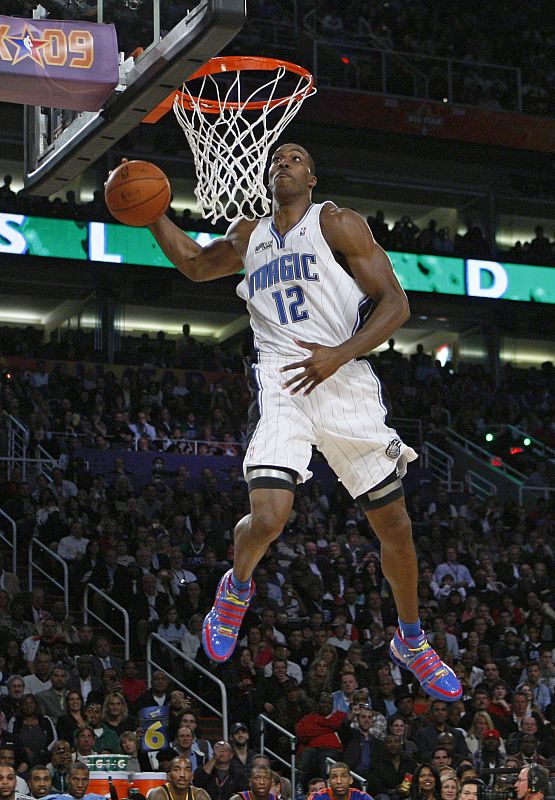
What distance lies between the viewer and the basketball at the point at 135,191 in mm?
5930

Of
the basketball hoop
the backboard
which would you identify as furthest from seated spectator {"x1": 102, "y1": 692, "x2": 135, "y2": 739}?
the backboard

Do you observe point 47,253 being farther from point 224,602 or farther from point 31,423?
point 224,602

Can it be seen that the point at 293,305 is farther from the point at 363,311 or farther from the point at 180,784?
the point at 180,784

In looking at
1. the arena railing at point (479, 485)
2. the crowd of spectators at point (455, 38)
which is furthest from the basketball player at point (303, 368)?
the crowd of spectators at point (455, 38)

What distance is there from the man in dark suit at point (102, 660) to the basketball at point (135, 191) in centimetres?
735

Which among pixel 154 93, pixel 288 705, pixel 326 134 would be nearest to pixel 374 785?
pixel 288 705

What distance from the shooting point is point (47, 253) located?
22.8 m

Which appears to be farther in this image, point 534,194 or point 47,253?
point 534,194

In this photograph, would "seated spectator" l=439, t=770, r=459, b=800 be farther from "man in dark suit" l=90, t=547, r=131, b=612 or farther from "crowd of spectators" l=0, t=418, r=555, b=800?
"man in dark suit" l=90, t=547, r=131, b=612

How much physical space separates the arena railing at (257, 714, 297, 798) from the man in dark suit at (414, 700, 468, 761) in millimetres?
1217

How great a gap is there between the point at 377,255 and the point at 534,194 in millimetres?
22899

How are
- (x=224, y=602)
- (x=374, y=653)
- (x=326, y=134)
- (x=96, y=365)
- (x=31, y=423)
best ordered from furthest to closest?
(x=326, y=134)
(x=96, y=365)
(x=31, y=423)
(x=374, y=653)
(x=224, y=602)

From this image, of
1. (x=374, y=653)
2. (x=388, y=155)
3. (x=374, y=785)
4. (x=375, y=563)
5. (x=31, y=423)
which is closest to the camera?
(x=374, y=785)

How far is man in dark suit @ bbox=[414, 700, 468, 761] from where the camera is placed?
12.4 m
